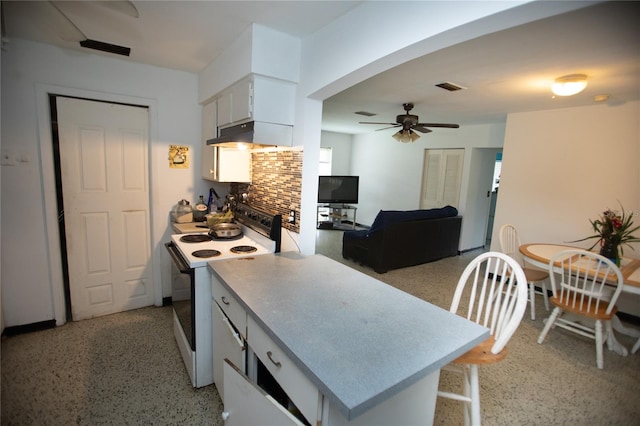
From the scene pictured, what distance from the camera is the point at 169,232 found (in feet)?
9.89

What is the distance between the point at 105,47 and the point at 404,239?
155 inches

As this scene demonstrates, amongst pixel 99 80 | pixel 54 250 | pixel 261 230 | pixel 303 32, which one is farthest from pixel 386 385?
pixel 99 80

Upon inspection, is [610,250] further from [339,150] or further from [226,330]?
[339,150]

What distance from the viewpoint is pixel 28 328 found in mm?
2525

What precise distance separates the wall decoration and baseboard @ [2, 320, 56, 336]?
1.70 m

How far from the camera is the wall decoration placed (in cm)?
294

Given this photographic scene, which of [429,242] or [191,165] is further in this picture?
[429,242]

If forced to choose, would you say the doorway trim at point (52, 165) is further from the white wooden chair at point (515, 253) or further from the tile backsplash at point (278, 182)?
the white wooden chair at point (515, 253)

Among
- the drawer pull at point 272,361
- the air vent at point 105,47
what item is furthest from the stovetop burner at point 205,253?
the air vent at point 105,47

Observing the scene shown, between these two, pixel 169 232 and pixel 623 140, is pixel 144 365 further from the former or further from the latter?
pixel 623 140

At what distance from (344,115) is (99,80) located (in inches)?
131

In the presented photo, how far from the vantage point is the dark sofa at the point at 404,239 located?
4.26 metres

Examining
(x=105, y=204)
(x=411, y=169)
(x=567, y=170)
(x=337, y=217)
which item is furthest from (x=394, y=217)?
(x=105, y=204)

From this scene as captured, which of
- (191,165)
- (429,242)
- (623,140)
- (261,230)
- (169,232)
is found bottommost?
(429,242)
